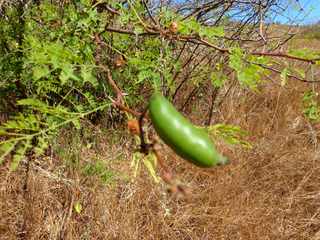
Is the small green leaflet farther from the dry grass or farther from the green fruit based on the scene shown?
the dry grass

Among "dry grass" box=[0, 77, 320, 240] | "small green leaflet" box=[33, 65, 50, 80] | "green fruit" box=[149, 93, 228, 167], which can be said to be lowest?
"dry grass" box=[0, 77, 320, 240]

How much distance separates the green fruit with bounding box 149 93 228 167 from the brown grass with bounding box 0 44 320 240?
1297 mm

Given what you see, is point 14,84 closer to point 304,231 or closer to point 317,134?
point 304,231

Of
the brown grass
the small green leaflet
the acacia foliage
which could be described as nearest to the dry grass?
the brown grass

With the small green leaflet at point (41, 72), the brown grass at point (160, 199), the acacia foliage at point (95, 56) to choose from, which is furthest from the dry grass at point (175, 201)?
the small green leaflet at point (41, 72)

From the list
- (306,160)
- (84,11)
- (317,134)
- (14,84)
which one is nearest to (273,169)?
(306,160)

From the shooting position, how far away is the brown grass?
1.88 m

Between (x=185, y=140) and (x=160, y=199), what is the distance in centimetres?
167

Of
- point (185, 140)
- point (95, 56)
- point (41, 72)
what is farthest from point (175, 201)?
point (185, 140)

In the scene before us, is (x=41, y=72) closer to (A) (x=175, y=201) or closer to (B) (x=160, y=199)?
(B) (x=160, y=199)

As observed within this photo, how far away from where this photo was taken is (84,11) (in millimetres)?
1260

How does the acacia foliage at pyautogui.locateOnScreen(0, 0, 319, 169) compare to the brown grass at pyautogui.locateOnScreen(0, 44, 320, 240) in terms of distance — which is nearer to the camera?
the acacia foliage at pyautogui.locateOnScreen(0, 0, 319, 169)

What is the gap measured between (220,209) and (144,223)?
351 millimetres

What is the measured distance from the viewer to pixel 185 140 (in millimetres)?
391
